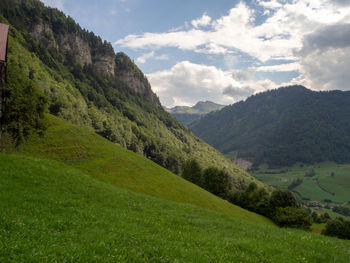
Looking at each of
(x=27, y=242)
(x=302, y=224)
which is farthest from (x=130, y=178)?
(x=302, y=224)

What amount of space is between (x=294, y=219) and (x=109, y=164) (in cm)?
6386

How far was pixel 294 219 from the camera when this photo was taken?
7275 cm

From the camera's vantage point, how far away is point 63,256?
9.67 meters

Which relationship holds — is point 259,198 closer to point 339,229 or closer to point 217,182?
point 217,182

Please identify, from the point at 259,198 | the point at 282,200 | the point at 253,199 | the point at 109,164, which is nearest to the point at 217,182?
the point at 253,199

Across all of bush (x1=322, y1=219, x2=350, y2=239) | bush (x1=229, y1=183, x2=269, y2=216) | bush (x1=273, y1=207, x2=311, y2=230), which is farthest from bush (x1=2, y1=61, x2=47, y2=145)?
bush (x1=322, y1=219, x2=350, y2=239)

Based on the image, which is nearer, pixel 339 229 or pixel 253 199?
pixel 339 229

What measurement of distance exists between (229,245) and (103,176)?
39.5 metres

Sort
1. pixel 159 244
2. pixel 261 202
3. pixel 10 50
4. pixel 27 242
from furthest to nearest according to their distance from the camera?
pixel 10 50
pixel 261 202
pixel 159 244
pixel 27 242

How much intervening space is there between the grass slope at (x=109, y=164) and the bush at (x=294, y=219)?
25.1m

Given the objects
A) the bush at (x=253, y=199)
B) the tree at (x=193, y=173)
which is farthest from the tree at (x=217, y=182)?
the bush at (x=253, y=199)

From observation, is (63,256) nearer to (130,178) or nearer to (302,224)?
(130,178)

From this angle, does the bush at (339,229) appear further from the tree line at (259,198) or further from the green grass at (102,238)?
the green grass at (102,238)

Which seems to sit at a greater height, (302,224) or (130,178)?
(130,178)
